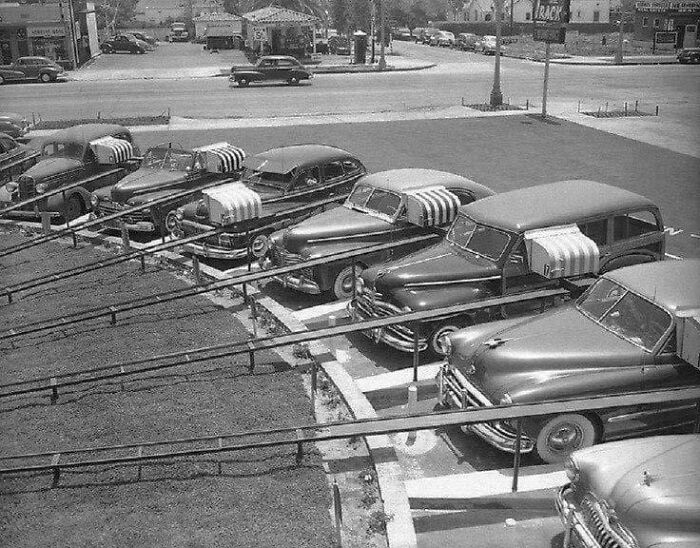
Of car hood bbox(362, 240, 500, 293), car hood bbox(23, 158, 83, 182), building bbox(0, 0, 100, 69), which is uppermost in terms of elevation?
building bbox(0, 0, 100, 69)

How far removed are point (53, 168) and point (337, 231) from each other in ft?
27.2

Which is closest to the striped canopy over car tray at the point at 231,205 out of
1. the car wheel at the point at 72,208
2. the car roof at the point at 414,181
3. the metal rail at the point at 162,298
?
the car roof at the point at 414,181

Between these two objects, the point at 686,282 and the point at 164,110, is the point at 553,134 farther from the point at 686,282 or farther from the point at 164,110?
the point at 686,282

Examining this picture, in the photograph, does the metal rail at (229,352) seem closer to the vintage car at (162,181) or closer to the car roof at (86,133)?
the vintage car at (162,181)

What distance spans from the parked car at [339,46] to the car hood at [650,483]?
60.0 meters

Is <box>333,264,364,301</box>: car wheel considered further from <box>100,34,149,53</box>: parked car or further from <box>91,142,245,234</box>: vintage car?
<box>100,34,149,53</box>: parked car

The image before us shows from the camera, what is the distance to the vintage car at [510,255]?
32.3 feet

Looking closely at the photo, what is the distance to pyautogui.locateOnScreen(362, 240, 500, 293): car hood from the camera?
1001 cm

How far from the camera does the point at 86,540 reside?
21.6 feet

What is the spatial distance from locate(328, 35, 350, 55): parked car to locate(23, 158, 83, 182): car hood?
48.0 metres

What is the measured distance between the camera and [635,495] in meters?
5.61

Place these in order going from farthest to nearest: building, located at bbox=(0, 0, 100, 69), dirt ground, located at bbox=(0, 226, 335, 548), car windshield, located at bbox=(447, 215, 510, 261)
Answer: building, located at bbox=(0, 0, 100, 69)
car windshield, located at bbox=(447, 215, 510, 261)
dirt ground, located at bbox=(0, 226, 335, 548)

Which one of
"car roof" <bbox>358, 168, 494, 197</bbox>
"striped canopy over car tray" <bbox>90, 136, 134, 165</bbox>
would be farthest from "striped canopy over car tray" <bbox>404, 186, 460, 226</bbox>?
"striped canopy over car tray" <bbox>90, 136, 134, 165</bbox>

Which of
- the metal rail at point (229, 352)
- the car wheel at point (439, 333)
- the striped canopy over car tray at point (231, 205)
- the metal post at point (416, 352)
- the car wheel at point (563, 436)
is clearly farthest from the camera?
the striped canopy over car tray at point (231, 205)
